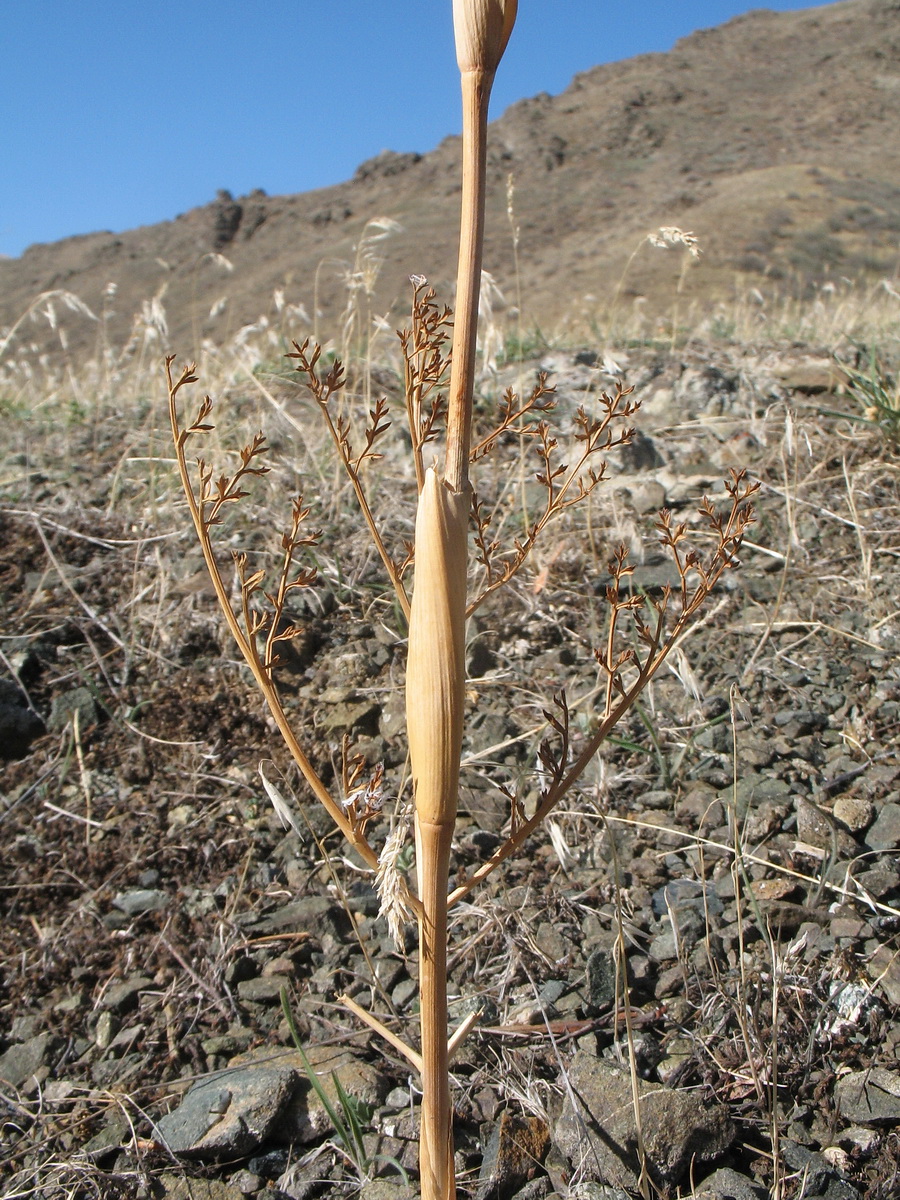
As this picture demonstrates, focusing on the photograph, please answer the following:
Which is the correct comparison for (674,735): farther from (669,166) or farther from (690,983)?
(669,166)

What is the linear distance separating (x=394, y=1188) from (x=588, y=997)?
489 millimetres

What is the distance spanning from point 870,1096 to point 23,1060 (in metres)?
1.55

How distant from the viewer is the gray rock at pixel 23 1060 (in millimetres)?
1703

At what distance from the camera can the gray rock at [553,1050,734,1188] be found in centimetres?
139

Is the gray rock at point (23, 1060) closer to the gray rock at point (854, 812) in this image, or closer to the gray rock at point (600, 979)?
the gray rock at point (600, 979)

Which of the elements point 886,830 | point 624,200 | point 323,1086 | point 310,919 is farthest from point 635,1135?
point 624,200

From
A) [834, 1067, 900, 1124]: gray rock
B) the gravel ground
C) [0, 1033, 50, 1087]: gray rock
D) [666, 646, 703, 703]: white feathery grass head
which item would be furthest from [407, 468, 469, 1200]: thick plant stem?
[0, 1033, 50, 1087]: gray rock

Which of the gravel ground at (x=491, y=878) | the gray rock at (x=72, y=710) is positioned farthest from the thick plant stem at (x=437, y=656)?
the gray rock at (x=72, y=710)

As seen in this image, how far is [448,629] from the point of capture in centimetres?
82

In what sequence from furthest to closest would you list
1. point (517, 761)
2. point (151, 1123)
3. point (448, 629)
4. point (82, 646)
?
point (82, 646) → point (517, 761) → point (151, 1123) → point (448, 629)

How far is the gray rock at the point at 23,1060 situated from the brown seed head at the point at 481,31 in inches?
72.9

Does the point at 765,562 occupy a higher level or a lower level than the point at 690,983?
higher

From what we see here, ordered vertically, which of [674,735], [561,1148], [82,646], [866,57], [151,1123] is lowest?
[561,1148]

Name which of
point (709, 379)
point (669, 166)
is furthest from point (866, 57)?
point (709, 379)
